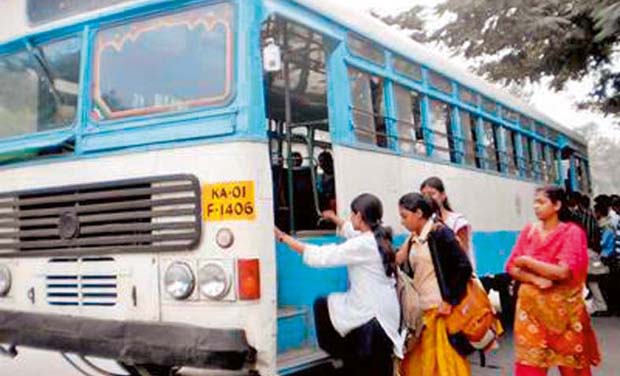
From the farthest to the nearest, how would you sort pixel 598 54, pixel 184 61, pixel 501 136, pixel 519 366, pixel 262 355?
pixel 598 54 < pixel 501 136 < pixel 519 366 < pixel 184 61 < pixel 262 355

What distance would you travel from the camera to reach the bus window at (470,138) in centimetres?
745

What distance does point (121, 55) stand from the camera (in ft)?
14.1

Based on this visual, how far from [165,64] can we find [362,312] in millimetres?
1930

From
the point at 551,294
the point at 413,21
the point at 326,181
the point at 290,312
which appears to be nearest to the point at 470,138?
the point at 326,181

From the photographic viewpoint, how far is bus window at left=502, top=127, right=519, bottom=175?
8984 millimetres

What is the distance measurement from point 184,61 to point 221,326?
1.60m

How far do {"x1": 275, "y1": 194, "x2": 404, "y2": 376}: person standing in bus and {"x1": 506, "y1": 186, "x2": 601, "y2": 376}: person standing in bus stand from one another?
2.78 feet

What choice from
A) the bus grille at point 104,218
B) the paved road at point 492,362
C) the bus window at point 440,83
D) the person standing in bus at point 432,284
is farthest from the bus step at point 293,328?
the bus window at point 440,83

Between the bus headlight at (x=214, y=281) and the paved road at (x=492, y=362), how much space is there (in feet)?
5.64

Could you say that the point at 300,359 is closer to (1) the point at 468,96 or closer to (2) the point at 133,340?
(2) the point at 133,340

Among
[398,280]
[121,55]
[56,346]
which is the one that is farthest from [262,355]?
[121,55]

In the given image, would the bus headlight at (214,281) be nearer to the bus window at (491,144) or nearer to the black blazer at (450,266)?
the black blazer at (450,266)

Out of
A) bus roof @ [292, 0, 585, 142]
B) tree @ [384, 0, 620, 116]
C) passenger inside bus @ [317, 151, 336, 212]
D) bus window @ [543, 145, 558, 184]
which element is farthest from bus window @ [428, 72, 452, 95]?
bus window @ [543, 145, 558, 184]

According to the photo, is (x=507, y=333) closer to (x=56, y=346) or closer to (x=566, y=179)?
(x=566, y=179)
